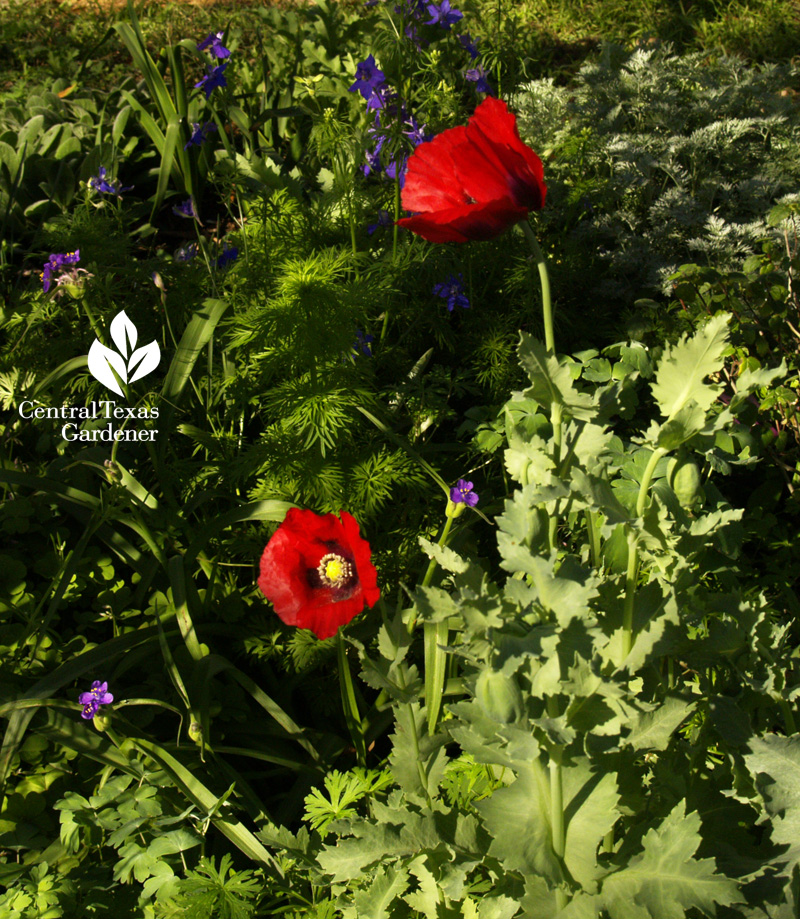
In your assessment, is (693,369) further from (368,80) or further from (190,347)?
(368,80)

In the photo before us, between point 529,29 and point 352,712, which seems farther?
point 529,29

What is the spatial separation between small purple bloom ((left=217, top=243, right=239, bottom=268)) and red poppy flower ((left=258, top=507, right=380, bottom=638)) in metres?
1.12

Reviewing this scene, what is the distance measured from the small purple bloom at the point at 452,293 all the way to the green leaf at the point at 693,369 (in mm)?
1156

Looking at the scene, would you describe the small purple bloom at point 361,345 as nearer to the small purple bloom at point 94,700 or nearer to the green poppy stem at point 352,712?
the green poppy stem at point 352,712

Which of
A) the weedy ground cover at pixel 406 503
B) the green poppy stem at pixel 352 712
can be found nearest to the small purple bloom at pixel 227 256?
the weedy ground cover at pixel 406 503

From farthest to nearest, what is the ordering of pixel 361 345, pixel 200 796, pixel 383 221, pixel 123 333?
pixel 383 221, pixel 123 333, pixel 361 345, pixel 200 796

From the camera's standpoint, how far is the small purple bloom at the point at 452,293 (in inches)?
77.4

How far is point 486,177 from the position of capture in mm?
979

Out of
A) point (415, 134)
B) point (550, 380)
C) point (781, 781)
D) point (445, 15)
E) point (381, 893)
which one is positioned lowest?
point (381, 893)

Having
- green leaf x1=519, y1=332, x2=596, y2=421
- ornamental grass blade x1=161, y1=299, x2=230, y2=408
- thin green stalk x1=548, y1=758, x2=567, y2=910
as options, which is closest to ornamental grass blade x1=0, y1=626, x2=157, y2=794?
ornamental grass blade x1=161, y1=299, x2=230, y2=408

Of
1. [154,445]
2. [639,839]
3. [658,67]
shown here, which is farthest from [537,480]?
[658,67]

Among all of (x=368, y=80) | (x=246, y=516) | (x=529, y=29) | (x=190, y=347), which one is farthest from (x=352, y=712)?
(x=529, y=29)

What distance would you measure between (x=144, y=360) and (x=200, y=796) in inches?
43.3

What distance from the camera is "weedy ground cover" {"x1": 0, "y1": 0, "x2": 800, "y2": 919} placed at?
0.92 metres
